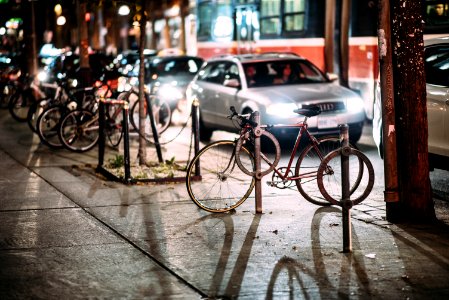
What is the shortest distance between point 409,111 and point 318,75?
7.45m

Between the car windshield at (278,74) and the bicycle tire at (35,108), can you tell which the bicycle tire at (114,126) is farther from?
the bicycle tire at (35,108)

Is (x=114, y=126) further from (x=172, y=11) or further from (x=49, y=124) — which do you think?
(x=172, y=11)

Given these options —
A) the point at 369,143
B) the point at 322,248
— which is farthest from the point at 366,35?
the point at 322,248

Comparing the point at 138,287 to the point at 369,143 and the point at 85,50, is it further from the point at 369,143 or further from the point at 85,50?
the point at 85,50

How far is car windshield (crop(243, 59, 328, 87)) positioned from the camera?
15680 millimetres

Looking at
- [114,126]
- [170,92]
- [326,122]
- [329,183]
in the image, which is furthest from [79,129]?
[329,183]

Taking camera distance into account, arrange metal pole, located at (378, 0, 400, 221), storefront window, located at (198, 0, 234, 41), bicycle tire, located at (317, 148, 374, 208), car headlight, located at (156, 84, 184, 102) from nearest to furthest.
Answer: metal pole, located at (378, 0, 400, 221) → bicycle tire, located at (317, 148, 374, 208) → car headlight, located at (156, 84, 184, 102) → storefront window, located at (198, 0, 234, 41)

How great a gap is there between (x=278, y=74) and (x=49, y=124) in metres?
4.11

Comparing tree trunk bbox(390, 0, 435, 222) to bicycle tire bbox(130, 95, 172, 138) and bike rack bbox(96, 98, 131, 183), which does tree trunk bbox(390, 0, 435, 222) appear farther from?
bicycle tire bbox(130, 95, 172, 138)

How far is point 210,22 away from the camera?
2523 cm

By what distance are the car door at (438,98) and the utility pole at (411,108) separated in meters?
1.90

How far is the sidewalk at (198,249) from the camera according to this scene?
6707 millimetres

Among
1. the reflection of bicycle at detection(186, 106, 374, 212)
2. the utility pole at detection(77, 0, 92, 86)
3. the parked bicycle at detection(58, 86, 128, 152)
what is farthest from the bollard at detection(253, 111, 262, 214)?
the utility pole at detection(77, 0, 92, 86)

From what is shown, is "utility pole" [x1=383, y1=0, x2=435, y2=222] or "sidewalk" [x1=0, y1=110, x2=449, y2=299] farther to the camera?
"utility pole" [x1=383, y1=0, x2=435, y2=222]
